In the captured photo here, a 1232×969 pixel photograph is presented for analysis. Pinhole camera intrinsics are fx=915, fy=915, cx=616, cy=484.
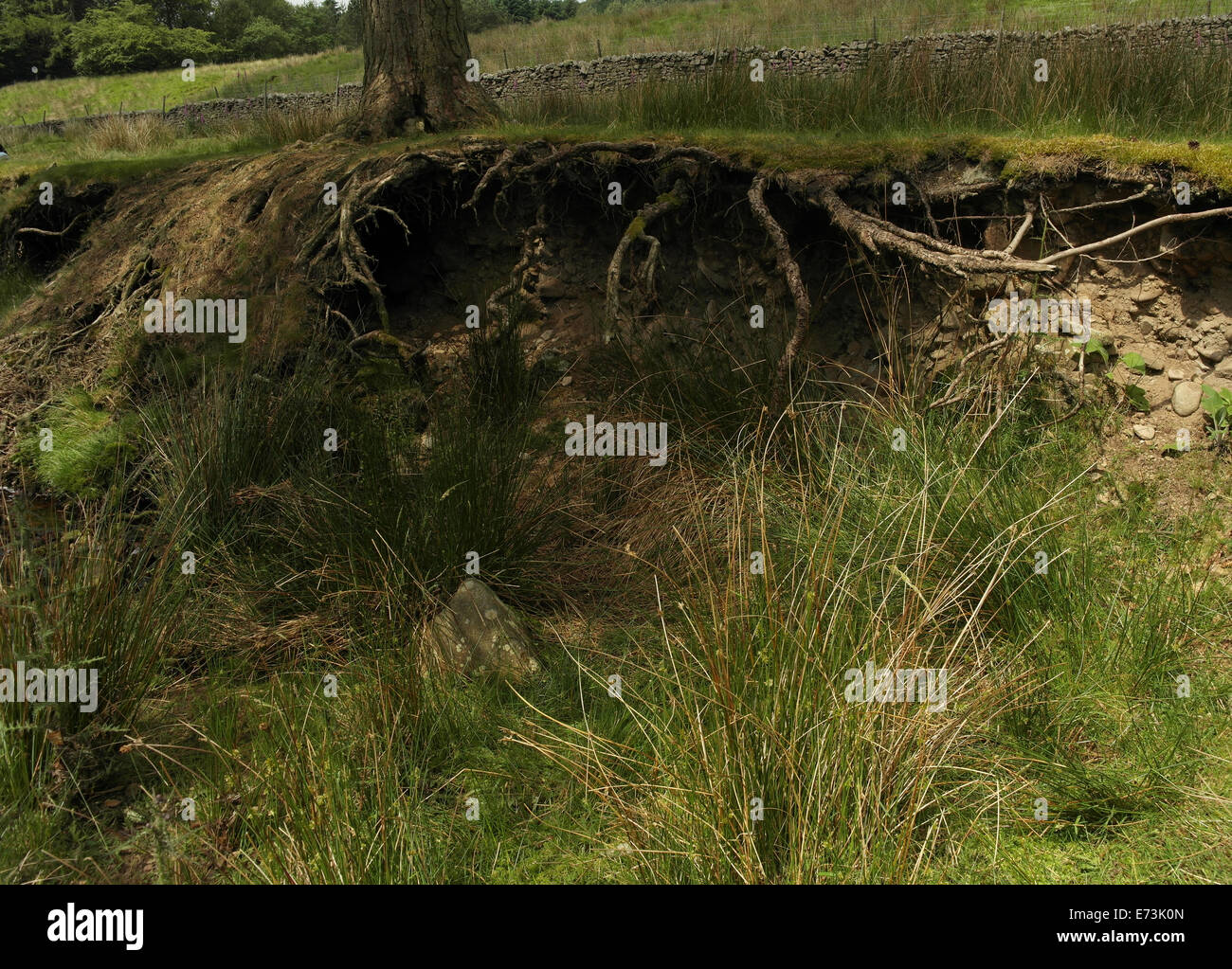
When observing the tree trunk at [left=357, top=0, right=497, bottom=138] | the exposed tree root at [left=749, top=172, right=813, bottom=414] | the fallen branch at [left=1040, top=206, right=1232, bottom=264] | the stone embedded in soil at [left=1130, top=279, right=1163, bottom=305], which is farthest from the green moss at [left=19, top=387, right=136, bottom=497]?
the stone embedded in soil at [left=1130, top=279, right=1163, bottom=305]

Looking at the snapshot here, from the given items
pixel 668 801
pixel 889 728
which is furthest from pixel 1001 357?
pixel 668 801

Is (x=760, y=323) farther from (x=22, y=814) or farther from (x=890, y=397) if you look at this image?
(x=22, y=814)

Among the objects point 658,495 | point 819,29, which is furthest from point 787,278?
point 819,29

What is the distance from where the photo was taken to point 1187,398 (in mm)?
4207

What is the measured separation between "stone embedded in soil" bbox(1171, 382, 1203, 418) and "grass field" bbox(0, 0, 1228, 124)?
11.7 m

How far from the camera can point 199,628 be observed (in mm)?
3492

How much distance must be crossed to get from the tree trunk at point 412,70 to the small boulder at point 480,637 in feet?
14.5

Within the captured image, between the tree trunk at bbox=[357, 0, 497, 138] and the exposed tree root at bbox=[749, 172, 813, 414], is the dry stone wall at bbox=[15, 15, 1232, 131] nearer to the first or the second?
the tree trunk at bbox=[357, 0, 497, 138]

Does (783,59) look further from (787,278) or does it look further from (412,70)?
(787,278)

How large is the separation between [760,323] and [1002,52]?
2886mm

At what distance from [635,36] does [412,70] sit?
20.9 meters

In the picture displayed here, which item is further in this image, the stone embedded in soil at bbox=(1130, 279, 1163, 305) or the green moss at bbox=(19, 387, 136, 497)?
the green moss at bbox=(19, 387, 136, 497)

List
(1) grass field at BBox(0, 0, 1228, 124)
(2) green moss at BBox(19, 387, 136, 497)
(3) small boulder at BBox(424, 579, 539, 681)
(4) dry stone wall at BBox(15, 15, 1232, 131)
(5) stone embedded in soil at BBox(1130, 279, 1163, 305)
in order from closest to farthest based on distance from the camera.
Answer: (3) small boulder at BBox(424, 579, 539, 681)
(5) stone embedded in soil at BBox(1130, 279, 1163, 305)
(2) green moss at BBox(19, 387, 136, 497)
(4) dry stone wall at BBox(15, 15, 1232, 131)
(1) grass field at BBox(0, 0, 1228, 124)

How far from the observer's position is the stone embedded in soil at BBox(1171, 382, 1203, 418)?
4188 millimetres
